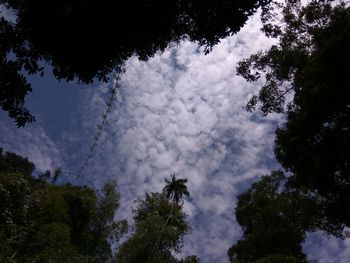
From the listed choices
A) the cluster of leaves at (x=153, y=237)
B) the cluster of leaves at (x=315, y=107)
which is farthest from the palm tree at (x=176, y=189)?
the cluster of leaves at (x=315, y=107)

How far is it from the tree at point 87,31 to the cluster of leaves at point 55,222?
19.6 metres

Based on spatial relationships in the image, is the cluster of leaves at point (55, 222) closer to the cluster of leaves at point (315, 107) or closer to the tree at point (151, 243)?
the tree at point (151, 243)

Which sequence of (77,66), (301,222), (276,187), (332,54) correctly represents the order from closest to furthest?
(77,66) → (332,54) → (301,222) → (276,187)

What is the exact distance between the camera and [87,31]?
19.7 ft

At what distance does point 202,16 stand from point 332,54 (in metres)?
6.88

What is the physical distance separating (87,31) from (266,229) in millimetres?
24087

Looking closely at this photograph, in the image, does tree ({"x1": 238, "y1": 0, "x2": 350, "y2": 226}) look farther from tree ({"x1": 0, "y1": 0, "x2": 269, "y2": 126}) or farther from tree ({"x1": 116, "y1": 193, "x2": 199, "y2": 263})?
tree ({"x1": 116, "y1": 193, "x2": 199, "y2": 263})

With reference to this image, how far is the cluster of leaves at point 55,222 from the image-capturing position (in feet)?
85.7

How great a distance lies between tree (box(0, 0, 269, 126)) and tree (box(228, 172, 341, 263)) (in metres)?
16.2

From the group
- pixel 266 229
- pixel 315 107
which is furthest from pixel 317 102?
pixel 266 229

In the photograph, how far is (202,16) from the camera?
7.08 m

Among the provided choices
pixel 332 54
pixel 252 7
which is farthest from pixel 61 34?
pixel 332 54

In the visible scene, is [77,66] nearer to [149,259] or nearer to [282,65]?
[282,65]

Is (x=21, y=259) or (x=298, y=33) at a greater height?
(x=298, y=33)
